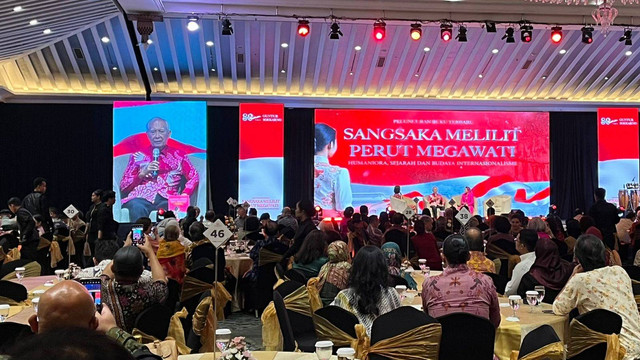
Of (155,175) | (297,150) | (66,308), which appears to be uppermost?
(297,150)

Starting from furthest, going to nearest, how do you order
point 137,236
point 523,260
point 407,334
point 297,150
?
1. point 297,150
2. point 137,236
3. point 523,260
4. point 407,334

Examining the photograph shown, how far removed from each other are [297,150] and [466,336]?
562 inches

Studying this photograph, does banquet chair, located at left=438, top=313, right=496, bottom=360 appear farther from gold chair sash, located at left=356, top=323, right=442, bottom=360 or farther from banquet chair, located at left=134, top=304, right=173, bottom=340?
banquet chair, located at left=134, top=304, right=173, bottom=340

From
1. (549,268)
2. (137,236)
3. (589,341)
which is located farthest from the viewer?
(137,236)

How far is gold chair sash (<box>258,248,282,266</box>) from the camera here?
25.2ft

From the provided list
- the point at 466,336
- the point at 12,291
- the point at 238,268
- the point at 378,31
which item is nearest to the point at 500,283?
the point at 466,336

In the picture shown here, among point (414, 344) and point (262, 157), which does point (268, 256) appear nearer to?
point (414, 344)

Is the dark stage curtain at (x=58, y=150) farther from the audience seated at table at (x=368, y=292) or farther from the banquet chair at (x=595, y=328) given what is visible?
the banquet chair at (x=595, y=328)

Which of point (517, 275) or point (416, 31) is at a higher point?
point (416, 31)

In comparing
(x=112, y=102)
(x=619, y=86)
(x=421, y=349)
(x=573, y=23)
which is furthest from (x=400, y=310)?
(x=619, y=86)

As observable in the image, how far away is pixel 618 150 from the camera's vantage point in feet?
56.0

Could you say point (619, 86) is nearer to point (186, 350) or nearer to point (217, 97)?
point (217, 97)

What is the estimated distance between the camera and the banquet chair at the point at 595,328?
352cm

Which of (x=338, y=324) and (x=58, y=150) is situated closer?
(x=338, y=324)
